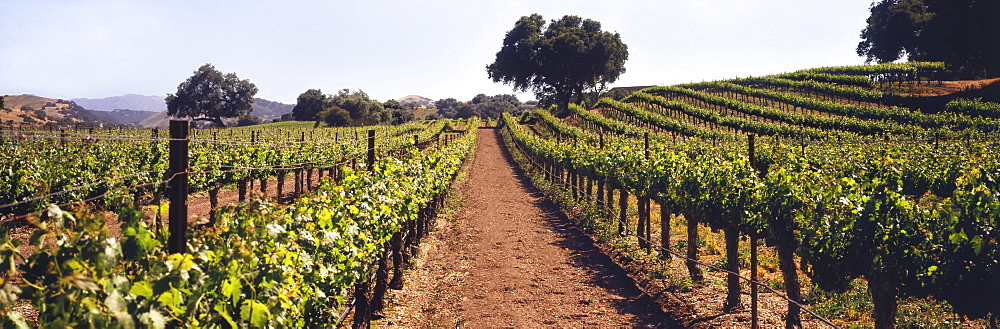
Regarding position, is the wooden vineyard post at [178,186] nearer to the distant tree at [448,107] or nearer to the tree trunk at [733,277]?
the tree trunk at [733,277]

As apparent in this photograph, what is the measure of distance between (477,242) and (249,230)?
30.4 feet

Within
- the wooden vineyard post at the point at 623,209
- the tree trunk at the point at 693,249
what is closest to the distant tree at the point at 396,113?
the wooden vineyard post at the point at 623,209

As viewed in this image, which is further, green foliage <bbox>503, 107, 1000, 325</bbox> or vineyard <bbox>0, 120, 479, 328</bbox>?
green foliage <bbox>503, 107, 1000, 325</bbox>

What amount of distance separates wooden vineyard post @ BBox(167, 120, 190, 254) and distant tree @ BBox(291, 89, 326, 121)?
103m

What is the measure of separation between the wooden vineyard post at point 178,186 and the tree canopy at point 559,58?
67.2 metres

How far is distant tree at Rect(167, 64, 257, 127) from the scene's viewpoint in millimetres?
98062

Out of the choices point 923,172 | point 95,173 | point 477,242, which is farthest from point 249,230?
point 923,172

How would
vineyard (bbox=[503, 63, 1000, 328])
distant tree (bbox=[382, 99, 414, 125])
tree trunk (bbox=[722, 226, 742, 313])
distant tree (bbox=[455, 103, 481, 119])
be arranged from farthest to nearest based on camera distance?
distant tree (bbox=[455, 103, 481, 119]) → distant tree (bbox=[382, 99, 414, 125]) → tree trunk (bbox=[722, 226, 742, 313]) → vineyard (bbox=[503, 63, 1000, 328])

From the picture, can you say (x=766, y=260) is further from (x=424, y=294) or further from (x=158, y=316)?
(x=158, y=316)

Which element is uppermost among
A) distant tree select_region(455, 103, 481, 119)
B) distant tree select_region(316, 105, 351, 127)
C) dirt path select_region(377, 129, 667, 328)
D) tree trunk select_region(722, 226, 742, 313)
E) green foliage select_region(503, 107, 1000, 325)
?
distant tree select_region(455, 103, 481, 119)

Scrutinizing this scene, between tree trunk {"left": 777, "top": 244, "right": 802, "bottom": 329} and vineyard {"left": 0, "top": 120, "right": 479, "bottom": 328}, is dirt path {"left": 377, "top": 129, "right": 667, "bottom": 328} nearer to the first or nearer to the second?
vineyard {"left": 0, "top": 120, "right": 479, "bottom": 328}

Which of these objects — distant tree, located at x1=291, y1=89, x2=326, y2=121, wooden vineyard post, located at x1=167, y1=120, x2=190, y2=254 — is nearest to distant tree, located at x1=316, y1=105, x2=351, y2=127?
distant tree, located at x1=291, y1=89, x2=326, y2=121

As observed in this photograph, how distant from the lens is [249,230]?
3.79 m

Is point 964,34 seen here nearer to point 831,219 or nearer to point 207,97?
point 831,219
